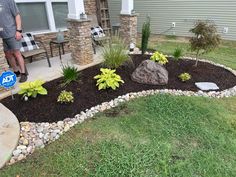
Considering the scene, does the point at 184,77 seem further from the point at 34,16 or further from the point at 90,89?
the point at 34,16

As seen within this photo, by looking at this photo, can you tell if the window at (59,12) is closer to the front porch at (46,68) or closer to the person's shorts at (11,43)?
the front porch at (46,68)

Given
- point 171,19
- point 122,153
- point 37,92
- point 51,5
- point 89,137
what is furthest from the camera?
point 171,19

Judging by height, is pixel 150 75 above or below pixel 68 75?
below

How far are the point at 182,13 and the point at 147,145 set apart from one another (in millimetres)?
6829

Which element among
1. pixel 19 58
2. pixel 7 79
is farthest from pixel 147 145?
pixel 19 58

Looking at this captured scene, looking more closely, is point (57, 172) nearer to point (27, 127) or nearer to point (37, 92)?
point (27, 127)

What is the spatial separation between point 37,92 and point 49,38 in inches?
100

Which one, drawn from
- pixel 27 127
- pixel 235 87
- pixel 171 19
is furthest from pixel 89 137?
pixel 171 19

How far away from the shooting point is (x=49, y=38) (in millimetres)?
5613

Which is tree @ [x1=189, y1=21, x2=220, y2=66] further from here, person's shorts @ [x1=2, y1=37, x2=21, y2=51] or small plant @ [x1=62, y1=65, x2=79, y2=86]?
person's shorts @ [x1=2, y1=37, x2=21, y2=51]

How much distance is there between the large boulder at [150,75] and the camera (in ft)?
13.5

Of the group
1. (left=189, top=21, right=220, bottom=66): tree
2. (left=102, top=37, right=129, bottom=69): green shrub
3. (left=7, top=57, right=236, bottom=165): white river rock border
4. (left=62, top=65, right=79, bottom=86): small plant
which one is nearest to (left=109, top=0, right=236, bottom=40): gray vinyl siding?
(left=189, top=21, right=220, bottom=66): tree

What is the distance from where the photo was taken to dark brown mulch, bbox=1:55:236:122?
10.6ft

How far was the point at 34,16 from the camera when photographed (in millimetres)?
5266
